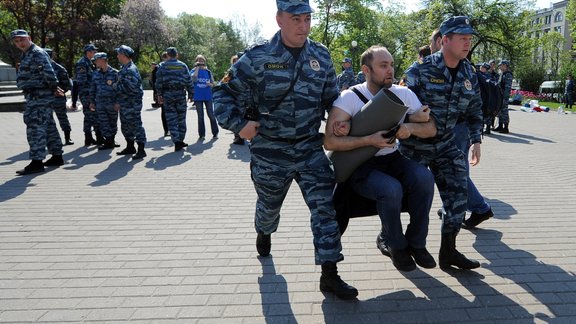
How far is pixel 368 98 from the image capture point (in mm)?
3434

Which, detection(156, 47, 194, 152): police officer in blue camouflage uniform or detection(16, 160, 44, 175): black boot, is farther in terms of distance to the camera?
detection(156, 47, 194, 152): police officer in blue camouflage uniform

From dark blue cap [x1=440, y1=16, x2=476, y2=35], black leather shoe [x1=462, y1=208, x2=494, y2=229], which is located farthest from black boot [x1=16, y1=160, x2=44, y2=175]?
dark blue cap [x1=440, y1=16, x2=476, y2=35]

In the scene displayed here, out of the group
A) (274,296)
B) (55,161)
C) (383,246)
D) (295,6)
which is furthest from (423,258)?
(55,161)

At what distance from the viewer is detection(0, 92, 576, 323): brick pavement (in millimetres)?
3119

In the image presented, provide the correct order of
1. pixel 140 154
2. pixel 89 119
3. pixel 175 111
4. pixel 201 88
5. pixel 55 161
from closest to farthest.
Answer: pixel 55 161 → pixel 140 154 → pixel 175 111 → pixel 89 119 → pixel 201 88

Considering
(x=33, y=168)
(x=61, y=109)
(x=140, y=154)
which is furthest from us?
(x=61, y=109)

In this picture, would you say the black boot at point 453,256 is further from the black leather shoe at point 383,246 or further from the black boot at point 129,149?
the black boot at point 129,149

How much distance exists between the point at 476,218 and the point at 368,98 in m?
2.23

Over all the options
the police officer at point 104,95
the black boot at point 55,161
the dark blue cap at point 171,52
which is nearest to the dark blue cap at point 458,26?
the dark blue cap at point 171,52

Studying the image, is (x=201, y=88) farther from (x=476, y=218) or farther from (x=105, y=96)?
(x=476, y=218)

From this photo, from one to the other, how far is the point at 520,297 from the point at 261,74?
8.23 feet

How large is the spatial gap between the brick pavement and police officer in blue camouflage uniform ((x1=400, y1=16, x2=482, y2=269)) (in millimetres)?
371

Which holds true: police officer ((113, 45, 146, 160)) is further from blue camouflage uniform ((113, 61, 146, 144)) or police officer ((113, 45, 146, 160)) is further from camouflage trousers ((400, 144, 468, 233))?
camouflage trousers ((400, 144, 468, 233))

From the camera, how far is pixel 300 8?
10.2ft
